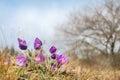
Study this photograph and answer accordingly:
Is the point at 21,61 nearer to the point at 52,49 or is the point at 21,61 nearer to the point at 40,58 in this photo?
the point at 40,58

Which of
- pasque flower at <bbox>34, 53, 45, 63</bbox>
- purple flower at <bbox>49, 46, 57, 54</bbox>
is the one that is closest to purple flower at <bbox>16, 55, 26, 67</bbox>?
pasque flower at <bbox>34, 53, 45, 63</bbox>

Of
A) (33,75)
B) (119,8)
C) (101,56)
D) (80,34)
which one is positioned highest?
(119,8)

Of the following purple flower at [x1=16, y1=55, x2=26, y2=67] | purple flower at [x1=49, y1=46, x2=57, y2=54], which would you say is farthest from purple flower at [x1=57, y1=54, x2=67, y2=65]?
purple flower at [x1=16, y1=55, x2=26, y2=67]

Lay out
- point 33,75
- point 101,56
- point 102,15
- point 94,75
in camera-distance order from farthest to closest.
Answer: point 102,15, point 101,56, point 94,75, point 33,75

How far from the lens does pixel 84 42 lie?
4534 cm

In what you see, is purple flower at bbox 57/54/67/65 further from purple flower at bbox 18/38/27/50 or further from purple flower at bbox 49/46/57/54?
purple flower at bbox 18/38/27/50

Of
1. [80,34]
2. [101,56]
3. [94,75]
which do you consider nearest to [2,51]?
[94,75]

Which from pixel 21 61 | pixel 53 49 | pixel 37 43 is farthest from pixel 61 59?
pixel 21 61

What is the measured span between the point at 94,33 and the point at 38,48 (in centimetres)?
4117

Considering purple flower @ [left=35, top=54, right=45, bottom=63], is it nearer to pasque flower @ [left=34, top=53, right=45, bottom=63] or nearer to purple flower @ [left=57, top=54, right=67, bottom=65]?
pasque flower @ [left=34, top=53, right=45, bottom=63]

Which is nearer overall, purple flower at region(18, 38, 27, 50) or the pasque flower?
purple flower at region(18, 38, 27, 50)

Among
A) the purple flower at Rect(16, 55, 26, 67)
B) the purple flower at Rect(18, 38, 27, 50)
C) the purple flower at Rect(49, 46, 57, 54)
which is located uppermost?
the purple flower at Rect(18, 38, 27, 50)

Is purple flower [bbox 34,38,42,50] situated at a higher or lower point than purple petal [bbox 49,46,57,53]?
higher

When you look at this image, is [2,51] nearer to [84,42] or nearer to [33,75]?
[33,75]
